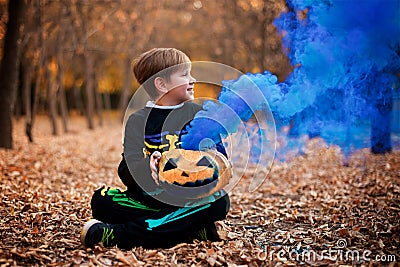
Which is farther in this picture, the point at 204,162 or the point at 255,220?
the point at 255,220

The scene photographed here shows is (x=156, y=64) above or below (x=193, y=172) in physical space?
above

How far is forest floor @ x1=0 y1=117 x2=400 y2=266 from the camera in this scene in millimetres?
2803

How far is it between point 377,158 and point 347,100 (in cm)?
469

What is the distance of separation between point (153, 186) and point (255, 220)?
1362mm

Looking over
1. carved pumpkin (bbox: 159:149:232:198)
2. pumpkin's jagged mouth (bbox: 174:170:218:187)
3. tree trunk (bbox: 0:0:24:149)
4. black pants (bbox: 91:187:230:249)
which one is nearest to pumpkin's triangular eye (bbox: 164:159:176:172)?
carved pumpkin (bbox: 159:149:232:198)

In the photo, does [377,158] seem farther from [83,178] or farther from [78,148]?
[78,148]

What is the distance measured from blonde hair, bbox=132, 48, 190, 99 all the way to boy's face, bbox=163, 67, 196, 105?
4cm

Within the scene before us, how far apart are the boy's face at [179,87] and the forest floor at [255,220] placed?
1.05 metres

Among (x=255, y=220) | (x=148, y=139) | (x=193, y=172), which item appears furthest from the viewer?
(x=255, y=220)

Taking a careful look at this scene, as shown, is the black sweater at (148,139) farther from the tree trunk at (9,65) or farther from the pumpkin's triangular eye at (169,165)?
the tree trunk at (9,65)

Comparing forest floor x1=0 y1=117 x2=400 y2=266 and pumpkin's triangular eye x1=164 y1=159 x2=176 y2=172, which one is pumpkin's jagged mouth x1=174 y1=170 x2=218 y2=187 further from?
forest floor x1=0 y1=117 x2=400 y2=266

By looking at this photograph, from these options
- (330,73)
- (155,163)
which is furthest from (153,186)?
(330,73)

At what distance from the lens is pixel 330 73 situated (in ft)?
11.7

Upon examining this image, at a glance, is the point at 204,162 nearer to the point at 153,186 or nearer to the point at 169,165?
the point at 169,165
